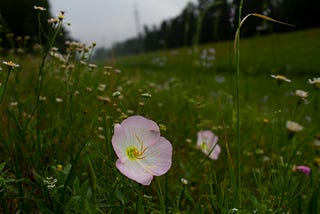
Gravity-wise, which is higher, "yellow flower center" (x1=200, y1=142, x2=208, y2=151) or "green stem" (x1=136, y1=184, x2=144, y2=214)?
"green stem" (x1=136, y1=184, x2=144, y2=214)

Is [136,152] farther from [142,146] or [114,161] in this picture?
[114,161]

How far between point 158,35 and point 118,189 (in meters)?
3.05

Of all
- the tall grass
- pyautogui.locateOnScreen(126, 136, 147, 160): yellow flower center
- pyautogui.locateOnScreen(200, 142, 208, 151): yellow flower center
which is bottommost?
pyautogui.locateOnScreen(200, 142, 208, 151): yellow flower center

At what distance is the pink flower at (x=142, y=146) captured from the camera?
82 cm

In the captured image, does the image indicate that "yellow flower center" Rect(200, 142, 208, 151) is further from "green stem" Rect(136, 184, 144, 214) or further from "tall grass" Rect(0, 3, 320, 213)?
"green stem" Rect(136, 184, 144, 214)

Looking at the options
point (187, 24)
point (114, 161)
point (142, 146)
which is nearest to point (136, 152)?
point (142, 146)

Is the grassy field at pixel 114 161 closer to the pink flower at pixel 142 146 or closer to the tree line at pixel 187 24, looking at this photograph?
the pink flower at pixel 142 146

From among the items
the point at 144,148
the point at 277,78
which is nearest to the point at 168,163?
the point at 144,148

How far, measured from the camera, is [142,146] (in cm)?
86

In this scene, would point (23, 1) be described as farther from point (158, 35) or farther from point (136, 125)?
point (136, 125)

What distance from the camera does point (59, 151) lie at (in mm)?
1399

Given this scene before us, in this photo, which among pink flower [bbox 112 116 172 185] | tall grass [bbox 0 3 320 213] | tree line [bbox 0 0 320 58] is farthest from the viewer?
tree line [bbox 0 0 320 58]

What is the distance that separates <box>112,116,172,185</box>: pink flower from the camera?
Answer: 0.82 m

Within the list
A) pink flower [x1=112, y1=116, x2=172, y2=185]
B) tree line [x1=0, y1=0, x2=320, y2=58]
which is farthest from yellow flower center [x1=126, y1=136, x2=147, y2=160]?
tree line [x1=0, y1=0, x2=320, y2=58]
